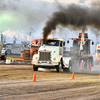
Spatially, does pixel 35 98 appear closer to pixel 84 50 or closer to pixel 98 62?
pixel 84 50

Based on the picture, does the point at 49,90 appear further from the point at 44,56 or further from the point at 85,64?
the point at 85,64

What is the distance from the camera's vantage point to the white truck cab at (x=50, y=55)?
23.4m

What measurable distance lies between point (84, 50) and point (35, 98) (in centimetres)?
2266

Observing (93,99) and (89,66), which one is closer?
(93,99)

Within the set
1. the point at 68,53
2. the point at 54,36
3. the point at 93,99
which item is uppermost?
A: the point at 54,36

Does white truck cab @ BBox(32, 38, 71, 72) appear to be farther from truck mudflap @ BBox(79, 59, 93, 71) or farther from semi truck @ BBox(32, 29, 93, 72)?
truck mudflap @ BBox(79, 59, 93, 71)

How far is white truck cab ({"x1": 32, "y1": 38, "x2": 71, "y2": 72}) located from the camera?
76.7ft

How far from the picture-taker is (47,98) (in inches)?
373

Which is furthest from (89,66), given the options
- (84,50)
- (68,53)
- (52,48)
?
(52,48)

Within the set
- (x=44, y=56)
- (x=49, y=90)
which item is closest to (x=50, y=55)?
(x=44, y=56)

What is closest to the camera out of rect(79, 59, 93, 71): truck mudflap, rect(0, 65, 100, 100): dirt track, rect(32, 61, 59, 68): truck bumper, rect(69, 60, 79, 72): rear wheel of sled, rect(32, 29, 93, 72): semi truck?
rect(0, 65, 100, 100): dirt track

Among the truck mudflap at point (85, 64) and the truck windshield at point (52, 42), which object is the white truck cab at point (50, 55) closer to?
the truck windshield at point (52, 42)

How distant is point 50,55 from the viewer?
23516 mm

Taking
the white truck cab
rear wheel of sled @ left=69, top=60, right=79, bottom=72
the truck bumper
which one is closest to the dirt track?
the truck bumper
